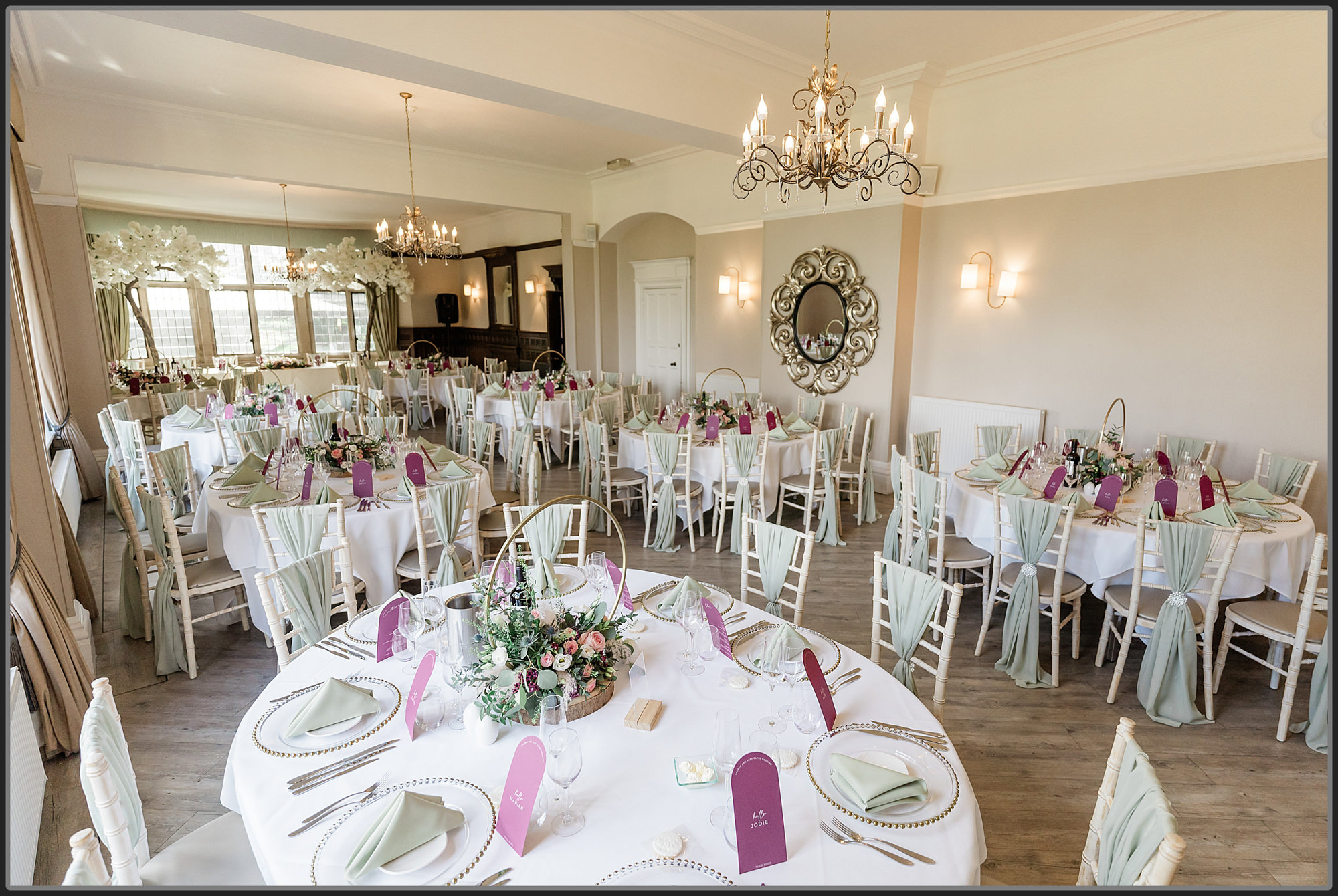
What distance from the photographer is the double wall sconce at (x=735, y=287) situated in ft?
28.9

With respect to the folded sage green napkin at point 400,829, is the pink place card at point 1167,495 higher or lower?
higher

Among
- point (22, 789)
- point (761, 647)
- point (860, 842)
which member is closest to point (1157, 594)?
A: point (761, 647)

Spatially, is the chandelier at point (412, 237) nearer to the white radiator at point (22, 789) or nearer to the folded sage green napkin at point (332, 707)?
the white radiator at point (22, 789)

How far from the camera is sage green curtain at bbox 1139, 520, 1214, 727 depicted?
3137 mm

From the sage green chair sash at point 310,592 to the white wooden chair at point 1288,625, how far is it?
4.31 metres

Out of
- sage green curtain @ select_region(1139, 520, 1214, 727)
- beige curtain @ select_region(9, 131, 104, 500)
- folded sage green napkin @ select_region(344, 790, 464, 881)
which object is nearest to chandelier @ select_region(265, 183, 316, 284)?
beige curtain @ select_region(9, 131, 104, 500)

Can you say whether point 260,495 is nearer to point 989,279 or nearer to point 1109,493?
point 1109,493

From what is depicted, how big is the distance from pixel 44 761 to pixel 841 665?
354 centimetres

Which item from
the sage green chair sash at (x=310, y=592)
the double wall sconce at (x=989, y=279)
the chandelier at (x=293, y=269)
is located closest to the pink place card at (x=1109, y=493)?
the double wall sconce at (x=989, y=279)

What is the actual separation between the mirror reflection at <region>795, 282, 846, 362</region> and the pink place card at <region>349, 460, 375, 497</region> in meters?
5.29

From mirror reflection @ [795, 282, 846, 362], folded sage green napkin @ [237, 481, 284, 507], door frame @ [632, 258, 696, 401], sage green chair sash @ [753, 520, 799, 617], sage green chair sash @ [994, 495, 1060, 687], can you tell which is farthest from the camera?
door frame @ [632, 258, 696, 401]

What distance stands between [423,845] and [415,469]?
301cm

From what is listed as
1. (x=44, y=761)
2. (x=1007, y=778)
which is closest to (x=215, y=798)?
(x=44, y=761)

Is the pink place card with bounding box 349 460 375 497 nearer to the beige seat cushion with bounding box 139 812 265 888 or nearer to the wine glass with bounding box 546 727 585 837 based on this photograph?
the beige seat cushion with bounding box 139 812 265 888
